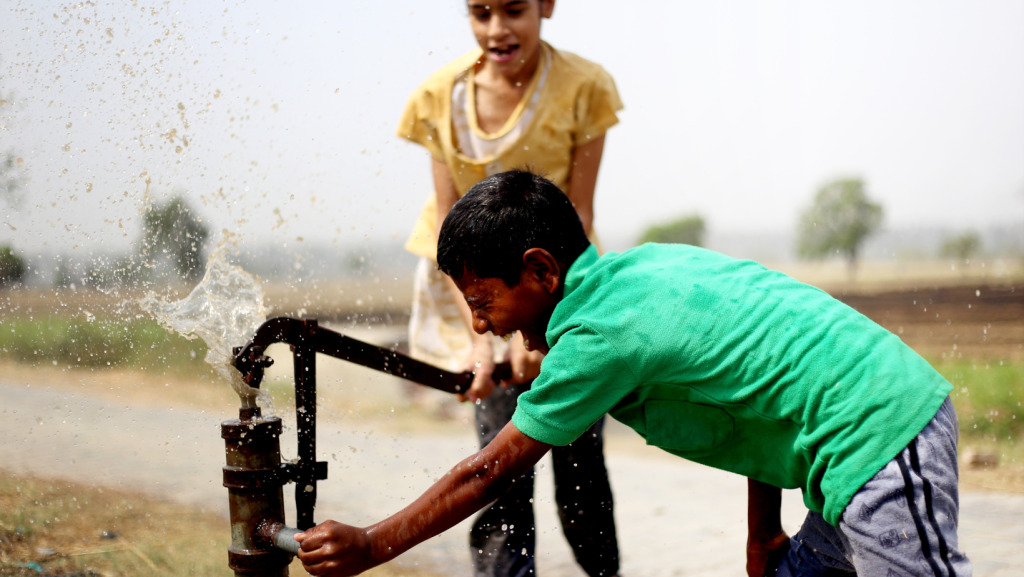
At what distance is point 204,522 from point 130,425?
3.60m

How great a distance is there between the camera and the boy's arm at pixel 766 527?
1.92 meters

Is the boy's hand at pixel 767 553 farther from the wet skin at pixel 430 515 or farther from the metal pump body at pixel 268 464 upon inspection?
the metal pump body at pixel 268 464

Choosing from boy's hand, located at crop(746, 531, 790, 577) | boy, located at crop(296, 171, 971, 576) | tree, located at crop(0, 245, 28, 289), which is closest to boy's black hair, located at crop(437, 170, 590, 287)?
boy, located at crop(296, 171, 971, 576)

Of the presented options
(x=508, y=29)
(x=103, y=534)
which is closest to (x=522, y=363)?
(x=508, y=29)

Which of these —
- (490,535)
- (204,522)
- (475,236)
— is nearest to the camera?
(475,236)

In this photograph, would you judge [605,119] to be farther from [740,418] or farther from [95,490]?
[95,490]

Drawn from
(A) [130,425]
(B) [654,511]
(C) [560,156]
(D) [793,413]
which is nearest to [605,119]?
(C) [560,156]

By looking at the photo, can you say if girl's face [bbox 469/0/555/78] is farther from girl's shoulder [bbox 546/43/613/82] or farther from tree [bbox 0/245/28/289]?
tree [bbox 0/245/28/289]

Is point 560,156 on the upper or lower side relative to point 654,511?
upper

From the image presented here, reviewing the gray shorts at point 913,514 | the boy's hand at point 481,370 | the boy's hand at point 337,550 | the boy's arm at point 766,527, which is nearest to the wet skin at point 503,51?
the boy's hand at point 481,370

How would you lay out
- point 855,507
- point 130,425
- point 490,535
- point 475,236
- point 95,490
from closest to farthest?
point 855,507, point 475,236, point 490,535, point 95,490, point 130,425

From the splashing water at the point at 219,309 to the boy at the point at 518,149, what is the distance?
63 centimetres

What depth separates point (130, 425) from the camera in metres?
7.73

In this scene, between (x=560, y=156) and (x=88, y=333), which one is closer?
(x=560, y=156)
